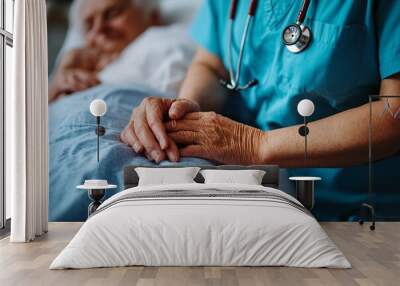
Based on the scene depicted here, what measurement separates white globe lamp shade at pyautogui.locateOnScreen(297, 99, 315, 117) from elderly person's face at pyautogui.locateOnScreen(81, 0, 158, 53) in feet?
5.63

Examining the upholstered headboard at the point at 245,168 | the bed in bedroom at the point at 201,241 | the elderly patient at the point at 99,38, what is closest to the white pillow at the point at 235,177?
the upholstered headboard at the point at 245,168

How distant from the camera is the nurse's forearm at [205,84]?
18.2ft

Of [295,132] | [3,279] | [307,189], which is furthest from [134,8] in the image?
[3,279]

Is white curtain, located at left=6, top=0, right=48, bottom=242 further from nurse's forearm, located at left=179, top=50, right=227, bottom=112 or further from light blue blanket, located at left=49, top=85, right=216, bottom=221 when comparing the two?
nurse's forearm, located at left=179, top=50, right=227, bottom=112

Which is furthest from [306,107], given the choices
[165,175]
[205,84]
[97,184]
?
[97,184]

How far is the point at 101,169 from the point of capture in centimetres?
548

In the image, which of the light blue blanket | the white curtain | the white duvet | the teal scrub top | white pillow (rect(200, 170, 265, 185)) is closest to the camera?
the white duvet

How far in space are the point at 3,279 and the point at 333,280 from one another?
6.08 feet

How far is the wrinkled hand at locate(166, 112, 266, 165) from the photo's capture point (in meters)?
5.41

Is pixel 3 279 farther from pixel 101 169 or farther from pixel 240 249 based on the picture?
pixel 101 169

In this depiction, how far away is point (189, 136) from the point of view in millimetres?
5402

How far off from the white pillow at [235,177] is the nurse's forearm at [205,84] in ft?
2.55

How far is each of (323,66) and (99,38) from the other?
226cm

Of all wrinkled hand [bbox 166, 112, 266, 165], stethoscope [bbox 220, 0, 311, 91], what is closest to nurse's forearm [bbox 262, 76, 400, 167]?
wrinkled hand [bbox 166, 112, 266, 165]
